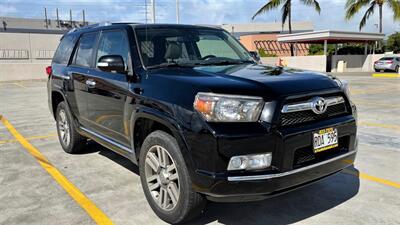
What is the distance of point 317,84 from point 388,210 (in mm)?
1508

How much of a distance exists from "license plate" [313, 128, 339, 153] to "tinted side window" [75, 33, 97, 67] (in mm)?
3134

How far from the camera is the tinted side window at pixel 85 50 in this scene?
5180 millimetres

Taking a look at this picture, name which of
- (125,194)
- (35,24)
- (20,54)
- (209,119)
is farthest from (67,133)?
(35,24)

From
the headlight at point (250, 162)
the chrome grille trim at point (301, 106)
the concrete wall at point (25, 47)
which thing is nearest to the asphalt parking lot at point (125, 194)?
the headlight at point (250, 162)

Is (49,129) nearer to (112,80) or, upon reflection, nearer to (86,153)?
(86,153)

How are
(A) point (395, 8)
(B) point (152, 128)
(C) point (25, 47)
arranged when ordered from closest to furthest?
(B) point (152, 128)
(A) point (395, 8)
(C) point (25, 47)

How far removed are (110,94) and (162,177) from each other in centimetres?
133

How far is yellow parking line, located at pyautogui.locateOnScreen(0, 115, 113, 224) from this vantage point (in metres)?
3.81

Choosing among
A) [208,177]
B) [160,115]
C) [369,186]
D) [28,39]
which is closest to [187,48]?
[160,115]

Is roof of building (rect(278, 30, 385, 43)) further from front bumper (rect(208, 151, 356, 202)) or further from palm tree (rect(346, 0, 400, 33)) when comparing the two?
front bumper (rect(208, 151, 356, 202))

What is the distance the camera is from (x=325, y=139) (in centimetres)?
336

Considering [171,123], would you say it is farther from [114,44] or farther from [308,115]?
[114,44]

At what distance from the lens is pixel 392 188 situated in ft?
14.5

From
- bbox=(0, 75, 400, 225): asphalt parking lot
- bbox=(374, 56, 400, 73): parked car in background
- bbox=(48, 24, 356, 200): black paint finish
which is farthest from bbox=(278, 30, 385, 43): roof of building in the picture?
bbox=(48, 24, 356, 200): black paint finish
